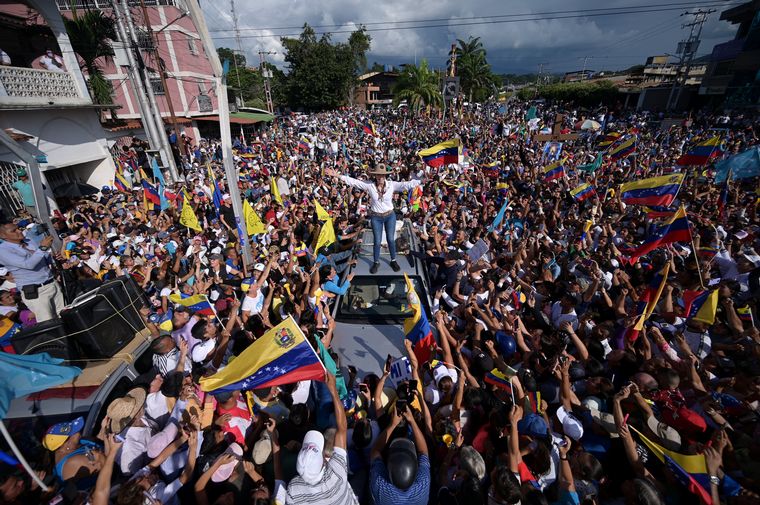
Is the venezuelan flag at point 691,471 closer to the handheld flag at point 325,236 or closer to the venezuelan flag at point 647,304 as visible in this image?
the venezuelan flag at point 647,304

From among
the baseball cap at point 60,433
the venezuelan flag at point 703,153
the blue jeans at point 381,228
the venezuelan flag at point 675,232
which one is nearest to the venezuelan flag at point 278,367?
the baseball cap at point 60,433

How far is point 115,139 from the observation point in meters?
15.1

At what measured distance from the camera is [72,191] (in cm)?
1155

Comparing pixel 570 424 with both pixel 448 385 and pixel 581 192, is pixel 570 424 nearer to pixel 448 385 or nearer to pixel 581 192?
pixel 448 385

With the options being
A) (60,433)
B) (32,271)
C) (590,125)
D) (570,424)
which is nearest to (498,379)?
(570,424)

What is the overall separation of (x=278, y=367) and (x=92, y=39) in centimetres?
1817

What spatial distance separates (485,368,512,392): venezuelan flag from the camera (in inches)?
125

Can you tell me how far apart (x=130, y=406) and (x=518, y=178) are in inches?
527

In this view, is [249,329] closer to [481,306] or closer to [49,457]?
[49,457]

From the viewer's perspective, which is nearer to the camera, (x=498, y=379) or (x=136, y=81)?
(x=498, y=379)

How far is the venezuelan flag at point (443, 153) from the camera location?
8992 mm

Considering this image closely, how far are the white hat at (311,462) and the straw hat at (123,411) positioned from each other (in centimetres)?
172

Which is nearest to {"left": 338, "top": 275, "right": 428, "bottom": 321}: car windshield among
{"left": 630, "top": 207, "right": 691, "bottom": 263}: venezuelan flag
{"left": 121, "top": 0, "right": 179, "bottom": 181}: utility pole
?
{"left": 630, "top": 207, "right": 691, "bottom": 263}: venezuelan flag

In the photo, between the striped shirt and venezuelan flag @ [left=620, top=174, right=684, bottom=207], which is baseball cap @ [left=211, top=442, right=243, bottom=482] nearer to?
the striped shirt
